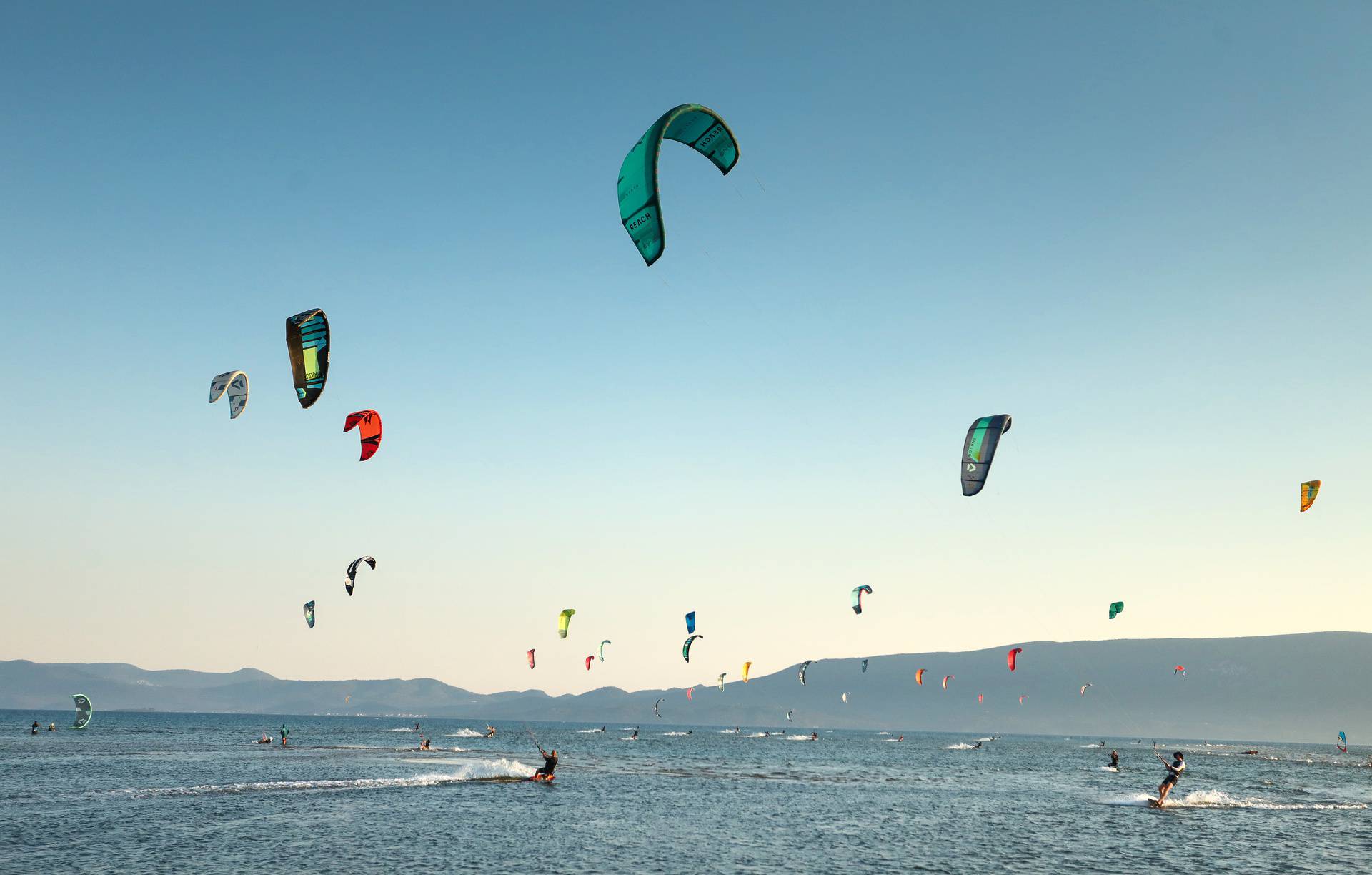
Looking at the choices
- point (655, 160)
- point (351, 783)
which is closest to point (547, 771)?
point (351, 783)

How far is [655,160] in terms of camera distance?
14.9m

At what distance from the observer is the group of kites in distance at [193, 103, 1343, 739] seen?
48.6ft

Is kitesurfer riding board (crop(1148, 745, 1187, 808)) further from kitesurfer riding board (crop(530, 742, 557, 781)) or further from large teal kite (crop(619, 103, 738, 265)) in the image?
large teal kite (crop(619, 103, 738, 265))

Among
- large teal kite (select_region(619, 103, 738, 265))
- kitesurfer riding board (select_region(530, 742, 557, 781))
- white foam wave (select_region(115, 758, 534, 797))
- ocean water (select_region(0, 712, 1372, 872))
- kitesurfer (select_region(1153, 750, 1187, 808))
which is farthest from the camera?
kitesurfer riding board (select_region(530, 742, 557, 781))

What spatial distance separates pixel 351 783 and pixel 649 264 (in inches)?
1391

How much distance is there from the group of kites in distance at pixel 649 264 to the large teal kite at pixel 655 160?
1 centimetres

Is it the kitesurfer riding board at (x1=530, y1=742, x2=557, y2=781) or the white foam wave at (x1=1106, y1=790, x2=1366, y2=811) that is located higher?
the kitesurfer riding board at (x1=530, y1=742, x2=557, y2=781)

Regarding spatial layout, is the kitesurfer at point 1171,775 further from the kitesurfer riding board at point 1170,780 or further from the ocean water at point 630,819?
the ocean water at point 630,819

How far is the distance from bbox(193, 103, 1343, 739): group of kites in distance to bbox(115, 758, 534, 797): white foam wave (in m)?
8.61

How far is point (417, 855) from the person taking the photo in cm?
2317

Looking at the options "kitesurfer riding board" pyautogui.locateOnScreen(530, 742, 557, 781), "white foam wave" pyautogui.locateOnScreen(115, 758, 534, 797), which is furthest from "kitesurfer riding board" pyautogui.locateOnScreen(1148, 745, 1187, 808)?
"white foam wave" pyautogui.locateOnScreen(115, 758, 534, 797)

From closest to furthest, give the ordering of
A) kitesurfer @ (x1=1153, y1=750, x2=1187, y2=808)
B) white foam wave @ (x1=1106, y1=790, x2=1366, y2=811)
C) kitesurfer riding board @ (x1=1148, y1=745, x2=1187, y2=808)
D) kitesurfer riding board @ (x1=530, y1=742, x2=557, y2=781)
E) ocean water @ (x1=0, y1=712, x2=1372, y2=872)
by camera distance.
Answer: ocean water @ (x1=0, y1=712, x2=1372, y2=872)
kitesurfer @ (x1=1153, y1=750, x2=1187, y2=808)
kitesurfer riding board @ (x1=1148, y1=745, x2=1187, y2=808)
white foam wave @ (x1=1106, y1=790, x2=1366, y2=811)
kitesurfer riding board @ (x1=530, y1=742, x2=557, y2=781)

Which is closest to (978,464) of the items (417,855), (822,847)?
(822,847)

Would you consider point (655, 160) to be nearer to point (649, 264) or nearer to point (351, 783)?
point (649, 264)
